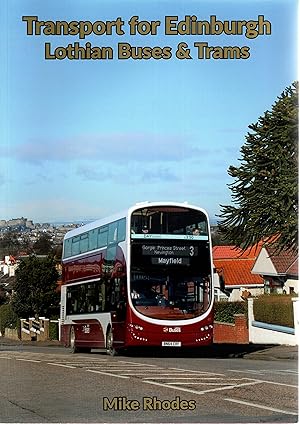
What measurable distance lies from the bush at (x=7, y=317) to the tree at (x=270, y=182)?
Result: 155cm

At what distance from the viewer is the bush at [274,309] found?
6.34 m

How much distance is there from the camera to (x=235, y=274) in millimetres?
7391

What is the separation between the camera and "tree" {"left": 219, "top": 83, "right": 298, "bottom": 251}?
6043 mm

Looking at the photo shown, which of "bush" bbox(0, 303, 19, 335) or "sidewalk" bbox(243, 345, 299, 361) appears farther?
"bush" bbox(0, 303, 19, 335)

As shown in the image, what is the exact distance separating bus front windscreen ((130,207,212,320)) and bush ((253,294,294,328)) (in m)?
Answer: 0.43

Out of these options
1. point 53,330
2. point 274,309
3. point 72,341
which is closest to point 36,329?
point 53,330

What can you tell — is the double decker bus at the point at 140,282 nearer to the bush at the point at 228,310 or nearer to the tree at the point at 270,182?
the bush at the point at 228,310

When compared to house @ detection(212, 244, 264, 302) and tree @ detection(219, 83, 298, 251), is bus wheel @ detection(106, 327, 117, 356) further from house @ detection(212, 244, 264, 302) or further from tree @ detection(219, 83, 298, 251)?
tree @ detection(219, 83, 298, 251)

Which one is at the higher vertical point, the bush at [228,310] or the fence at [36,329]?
the bush at [228,310]

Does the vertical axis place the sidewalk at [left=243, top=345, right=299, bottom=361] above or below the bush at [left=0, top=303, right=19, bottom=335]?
below

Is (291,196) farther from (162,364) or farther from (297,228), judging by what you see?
(162,364)

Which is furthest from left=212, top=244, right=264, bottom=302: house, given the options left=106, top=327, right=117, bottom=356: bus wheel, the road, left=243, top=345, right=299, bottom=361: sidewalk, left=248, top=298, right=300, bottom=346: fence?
left=106, top=327, right=117, bottom=356: bus wheel

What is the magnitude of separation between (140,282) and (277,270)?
184cm

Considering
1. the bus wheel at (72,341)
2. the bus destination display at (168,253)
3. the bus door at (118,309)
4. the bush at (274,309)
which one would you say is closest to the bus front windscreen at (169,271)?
the bus destination display at (168,253)
